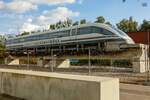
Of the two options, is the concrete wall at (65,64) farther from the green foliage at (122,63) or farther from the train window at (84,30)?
the green foliage at (122,63)

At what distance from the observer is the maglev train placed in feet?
88.7

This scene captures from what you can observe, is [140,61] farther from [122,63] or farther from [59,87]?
[59,87]

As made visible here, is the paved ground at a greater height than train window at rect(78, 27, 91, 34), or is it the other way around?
train window at rect(78, 27, 91, 34)

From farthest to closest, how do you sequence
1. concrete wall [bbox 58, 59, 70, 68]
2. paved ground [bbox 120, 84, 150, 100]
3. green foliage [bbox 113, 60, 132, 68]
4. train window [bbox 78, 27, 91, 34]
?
concrete wall [bbox 58, 59, 70, 68], green foliage [bbox 113, 60, 132, 68], train window [bbox 78, 27, 91, 34], paved ground [bbox 120, 84, 150, 100]

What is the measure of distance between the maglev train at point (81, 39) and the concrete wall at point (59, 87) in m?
18.5

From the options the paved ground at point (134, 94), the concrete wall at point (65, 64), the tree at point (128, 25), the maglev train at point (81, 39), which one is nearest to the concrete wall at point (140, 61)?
the maglev train at point (81, 39)

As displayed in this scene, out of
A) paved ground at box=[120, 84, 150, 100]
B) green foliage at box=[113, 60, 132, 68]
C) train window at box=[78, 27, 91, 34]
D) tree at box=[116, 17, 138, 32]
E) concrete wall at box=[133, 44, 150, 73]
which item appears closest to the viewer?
paved ground at box=[120, 84, 150, 100]

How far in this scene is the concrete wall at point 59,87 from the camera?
20.6ft

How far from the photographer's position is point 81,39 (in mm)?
30016

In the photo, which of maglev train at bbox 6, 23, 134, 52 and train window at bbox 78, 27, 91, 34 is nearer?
maglev train at bbox 6, 23, 134, 52

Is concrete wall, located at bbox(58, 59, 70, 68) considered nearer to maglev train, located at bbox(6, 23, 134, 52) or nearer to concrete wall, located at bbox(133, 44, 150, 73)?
maglev train, located at bbox(6, 23, 134, 52)

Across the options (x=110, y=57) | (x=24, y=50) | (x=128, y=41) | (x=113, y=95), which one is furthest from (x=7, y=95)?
(x=24, y=50)

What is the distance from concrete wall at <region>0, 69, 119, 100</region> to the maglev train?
60.6 feet

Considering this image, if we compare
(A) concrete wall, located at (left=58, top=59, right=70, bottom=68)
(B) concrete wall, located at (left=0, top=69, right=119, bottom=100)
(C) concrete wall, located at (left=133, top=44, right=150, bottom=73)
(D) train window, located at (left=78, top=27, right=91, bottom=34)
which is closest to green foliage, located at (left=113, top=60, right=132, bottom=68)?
(D) train window, located at (left=78, top=27, right=91, bottom=34)
